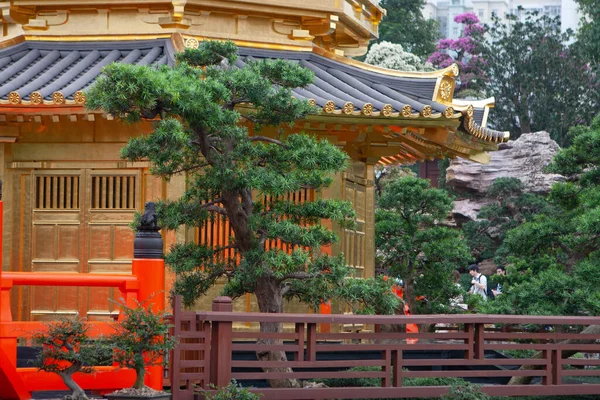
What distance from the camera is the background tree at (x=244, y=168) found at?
37.2 ft

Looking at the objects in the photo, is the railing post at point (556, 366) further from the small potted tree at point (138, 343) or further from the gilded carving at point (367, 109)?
the small potted tree at point (138, 343)

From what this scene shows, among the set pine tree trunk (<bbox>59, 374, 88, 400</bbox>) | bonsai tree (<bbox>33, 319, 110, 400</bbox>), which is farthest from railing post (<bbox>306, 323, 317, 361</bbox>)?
pine tree trunk (<bbox>59, 374, 88, 400</bbox>)

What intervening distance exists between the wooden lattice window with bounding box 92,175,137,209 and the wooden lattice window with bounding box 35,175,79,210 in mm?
274

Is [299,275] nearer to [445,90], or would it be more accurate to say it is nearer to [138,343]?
[138,343]

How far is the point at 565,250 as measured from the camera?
14516 mm

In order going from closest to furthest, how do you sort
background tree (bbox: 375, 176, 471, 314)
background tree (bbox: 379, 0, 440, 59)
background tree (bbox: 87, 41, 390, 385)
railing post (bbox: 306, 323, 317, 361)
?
railing post (bbox: 306, 323, 317, 361) → background tree (bbox: 87, 41, 390, 385) → background tree (bbox: 375, 176, 471, 314) → background tree (bbox: 379, 0, 440, 59)

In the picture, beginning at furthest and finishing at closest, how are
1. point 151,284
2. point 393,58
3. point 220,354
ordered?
point 393,58, point 151,284, point 220,354

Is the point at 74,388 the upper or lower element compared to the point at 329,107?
lower

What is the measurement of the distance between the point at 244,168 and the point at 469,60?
38.8 metres

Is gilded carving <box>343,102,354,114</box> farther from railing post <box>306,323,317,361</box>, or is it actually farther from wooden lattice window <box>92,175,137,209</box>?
railing post <box>306,323,317,361</box>

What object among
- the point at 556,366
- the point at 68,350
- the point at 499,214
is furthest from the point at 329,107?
the point at 499,214

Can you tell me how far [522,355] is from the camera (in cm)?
1709

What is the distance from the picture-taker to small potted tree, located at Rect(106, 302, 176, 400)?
9.87 m

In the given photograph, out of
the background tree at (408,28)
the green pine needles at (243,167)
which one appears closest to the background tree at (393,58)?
the background tree at (408,28)
